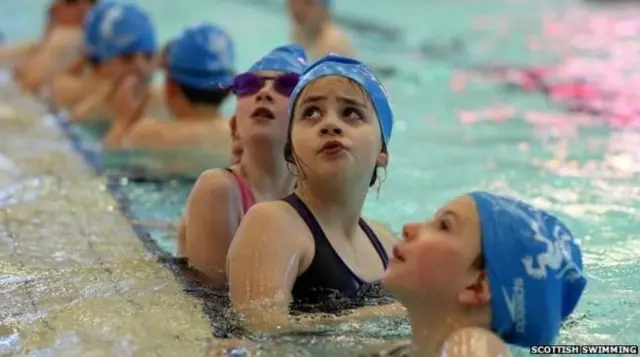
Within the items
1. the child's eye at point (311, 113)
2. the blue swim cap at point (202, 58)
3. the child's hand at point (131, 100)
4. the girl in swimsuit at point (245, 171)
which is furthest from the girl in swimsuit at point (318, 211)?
the child's hand at point (131, 100)

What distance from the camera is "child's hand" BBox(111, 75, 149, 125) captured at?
5.56m

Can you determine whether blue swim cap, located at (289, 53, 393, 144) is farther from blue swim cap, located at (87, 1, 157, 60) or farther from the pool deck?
blue swim cap, located at (87, 1, 157, 60)

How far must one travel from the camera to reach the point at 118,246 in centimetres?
372

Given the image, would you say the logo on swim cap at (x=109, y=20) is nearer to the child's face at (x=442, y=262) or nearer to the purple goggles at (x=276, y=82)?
the purple goggles at (x=276, y=82)

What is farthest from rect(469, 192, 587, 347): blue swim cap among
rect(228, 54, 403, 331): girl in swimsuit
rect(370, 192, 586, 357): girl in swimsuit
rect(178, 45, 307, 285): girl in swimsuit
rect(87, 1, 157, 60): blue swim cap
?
rect(87, 1, 157, 60): blue swim cap

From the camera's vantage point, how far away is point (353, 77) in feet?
9.48

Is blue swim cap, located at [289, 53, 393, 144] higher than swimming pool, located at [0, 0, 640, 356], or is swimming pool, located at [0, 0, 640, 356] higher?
blue swim cap, located at [289, 53, 393, 144]

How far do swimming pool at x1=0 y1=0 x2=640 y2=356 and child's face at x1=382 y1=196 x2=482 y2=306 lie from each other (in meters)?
0.33

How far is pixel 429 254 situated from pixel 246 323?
606 millimetres

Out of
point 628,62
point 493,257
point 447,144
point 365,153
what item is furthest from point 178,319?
A: point 628,62

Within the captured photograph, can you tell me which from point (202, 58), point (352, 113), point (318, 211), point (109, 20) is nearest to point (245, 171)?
point (318, 211)

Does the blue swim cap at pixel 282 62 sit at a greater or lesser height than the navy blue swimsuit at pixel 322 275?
greater

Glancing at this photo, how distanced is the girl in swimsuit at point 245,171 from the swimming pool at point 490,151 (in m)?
0.69

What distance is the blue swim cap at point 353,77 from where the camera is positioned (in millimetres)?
2889
